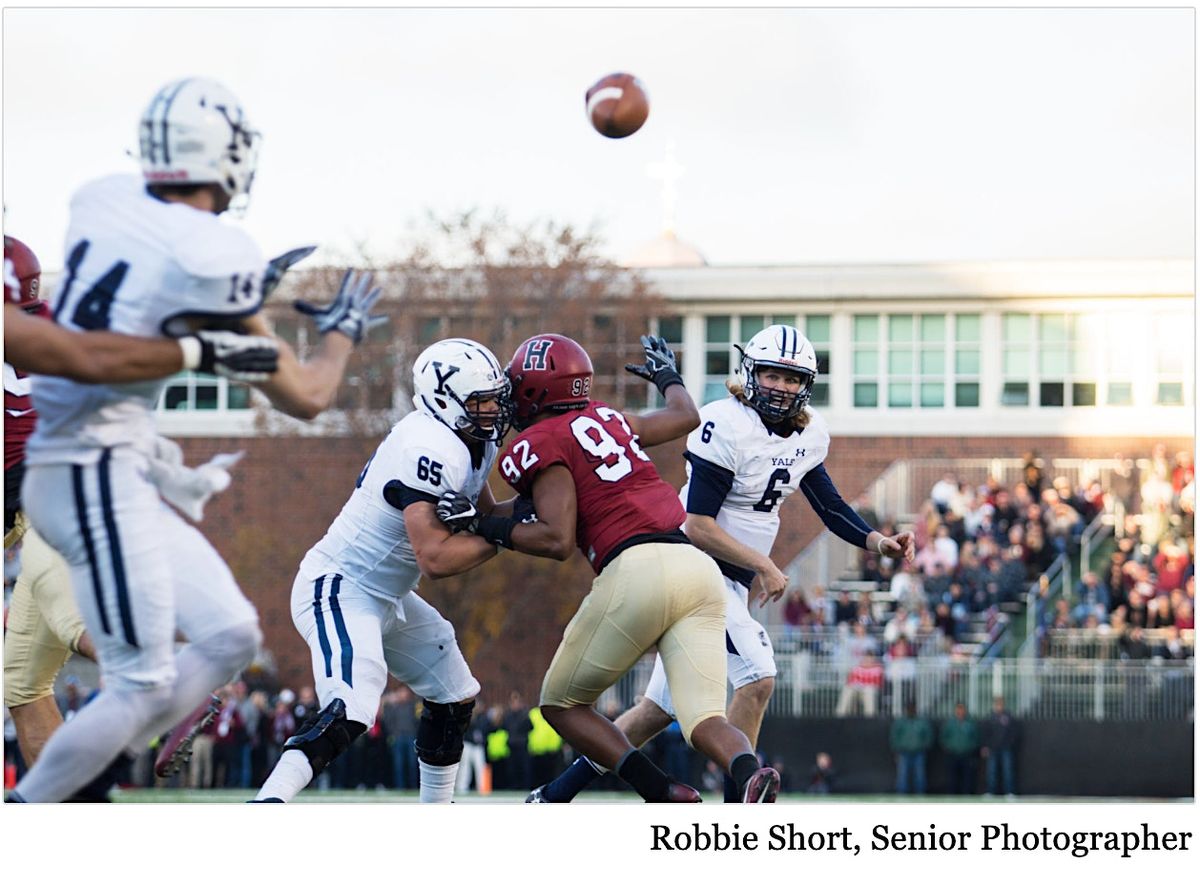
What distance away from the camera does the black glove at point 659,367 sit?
8.46 meters

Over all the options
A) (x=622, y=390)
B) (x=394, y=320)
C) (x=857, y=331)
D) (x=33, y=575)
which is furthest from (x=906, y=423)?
(x=33, y=575)

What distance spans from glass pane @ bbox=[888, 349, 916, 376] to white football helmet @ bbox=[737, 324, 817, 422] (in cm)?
2966

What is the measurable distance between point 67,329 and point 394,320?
27602mm

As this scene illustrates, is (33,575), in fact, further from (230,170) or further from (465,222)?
(465,222)

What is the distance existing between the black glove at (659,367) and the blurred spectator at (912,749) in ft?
49.8

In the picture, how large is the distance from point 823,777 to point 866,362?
15.9 m

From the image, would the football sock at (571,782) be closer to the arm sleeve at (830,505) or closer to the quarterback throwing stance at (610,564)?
the quarterback throwing stance at (610,564)

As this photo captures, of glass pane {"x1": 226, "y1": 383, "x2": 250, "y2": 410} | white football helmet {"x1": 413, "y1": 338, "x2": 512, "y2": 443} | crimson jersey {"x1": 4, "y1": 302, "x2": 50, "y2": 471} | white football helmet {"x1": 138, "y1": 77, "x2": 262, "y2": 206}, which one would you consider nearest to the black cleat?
white football helmet {"x1": 413, "y1": 338, "x2": 512, "y2": 443}

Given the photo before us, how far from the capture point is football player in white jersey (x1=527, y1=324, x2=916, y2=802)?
837cm

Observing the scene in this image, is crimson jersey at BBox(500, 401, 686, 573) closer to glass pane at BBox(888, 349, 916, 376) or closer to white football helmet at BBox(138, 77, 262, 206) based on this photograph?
white football helmet at BBox(138, 77, 262, 206)

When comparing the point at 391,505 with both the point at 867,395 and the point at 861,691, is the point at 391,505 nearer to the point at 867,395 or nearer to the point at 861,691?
the point at 861,691

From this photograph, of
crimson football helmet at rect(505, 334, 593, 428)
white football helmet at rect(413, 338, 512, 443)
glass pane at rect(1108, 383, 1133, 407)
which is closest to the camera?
white football helmet at rect(413, 338, 512, 443)

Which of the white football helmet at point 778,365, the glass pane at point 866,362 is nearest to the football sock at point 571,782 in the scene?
the white football helmet at point 778,365

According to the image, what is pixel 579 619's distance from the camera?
291 inches
